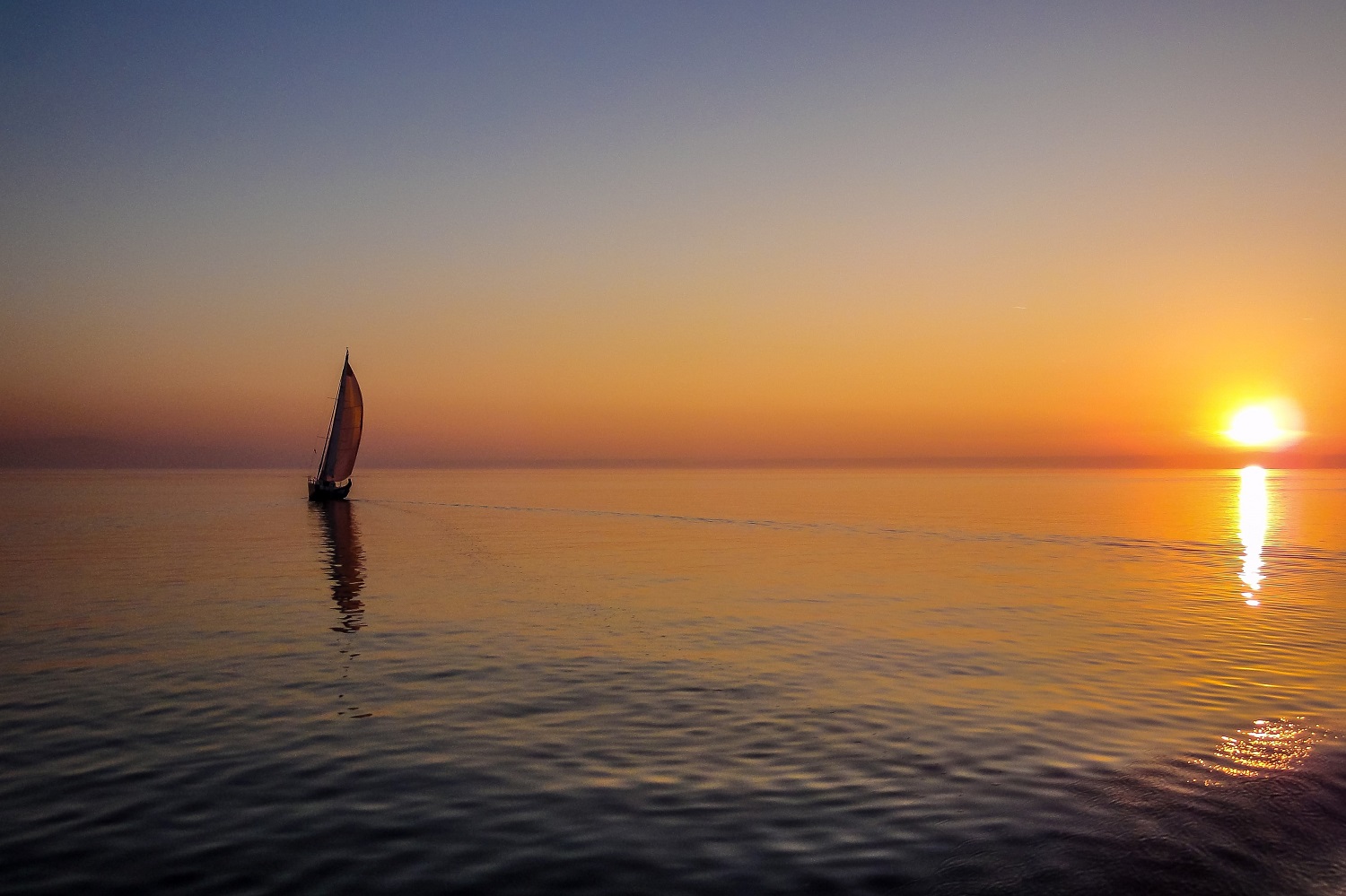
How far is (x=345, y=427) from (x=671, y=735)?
352ft

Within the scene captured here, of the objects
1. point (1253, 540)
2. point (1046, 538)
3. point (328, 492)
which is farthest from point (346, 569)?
point (328, 492)

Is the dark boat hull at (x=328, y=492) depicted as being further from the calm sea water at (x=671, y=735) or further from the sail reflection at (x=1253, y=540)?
the sail reflection at (x=1253, y=540)

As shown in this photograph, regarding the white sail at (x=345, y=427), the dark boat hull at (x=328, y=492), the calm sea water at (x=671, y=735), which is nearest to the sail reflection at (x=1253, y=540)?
the calm sea water at (x=671, y=735)

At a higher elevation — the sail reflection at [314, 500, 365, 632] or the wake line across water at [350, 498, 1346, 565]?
the wake line across water at [350, 498, 1346, 565]

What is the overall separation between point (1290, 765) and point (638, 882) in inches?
456

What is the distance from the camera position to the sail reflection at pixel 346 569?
1291 inches

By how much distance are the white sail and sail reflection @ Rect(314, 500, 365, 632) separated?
15.9m

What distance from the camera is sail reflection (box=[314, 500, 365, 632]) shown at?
3278 cm

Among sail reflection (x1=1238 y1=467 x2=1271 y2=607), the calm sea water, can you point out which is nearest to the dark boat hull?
the calm sea water

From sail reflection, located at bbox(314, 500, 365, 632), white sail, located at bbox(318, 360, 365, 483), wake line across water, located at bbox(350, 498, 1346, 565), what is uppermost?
white sail, located at bbox(318, 360, 365, 483)

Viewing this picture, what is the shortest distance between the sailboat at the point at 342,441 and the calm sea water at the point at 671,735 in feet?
237

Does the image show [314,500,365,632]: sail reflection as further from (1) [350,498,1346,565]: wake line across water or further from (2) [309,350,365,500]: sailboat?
(1) [350,498,1346,565]: wake line across water

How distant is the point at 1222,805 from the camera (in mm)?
13078

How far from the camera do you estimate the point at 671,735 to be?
16797mm
